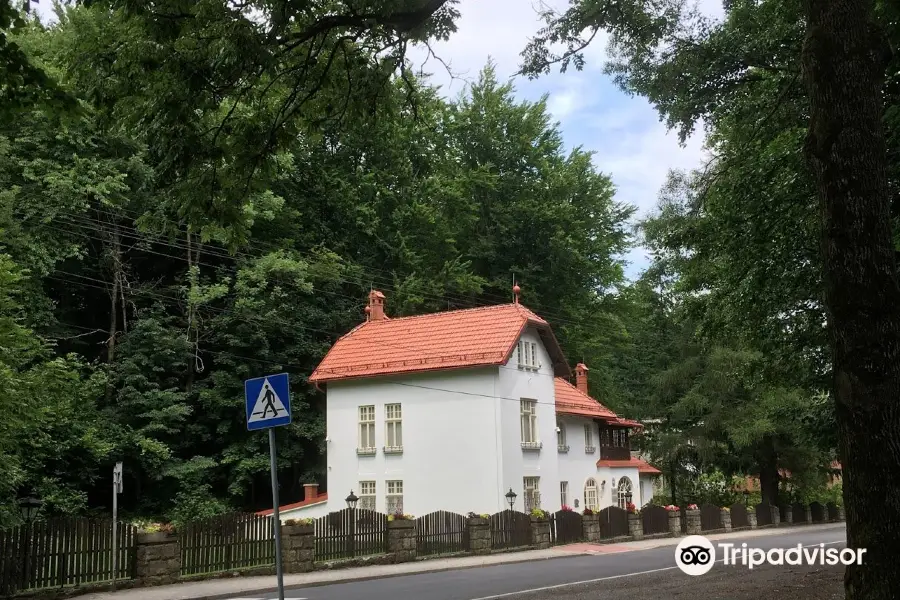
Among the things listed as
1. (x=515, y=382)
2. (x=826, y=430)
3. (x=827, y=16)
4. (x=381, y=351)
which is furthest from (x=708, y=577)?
(x=381, y=351)

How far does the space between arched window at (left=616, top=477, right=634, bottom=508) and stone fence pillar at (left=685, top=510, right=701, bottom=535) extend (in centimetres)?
465

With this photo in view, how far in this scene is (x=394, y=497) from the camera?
3419 cm

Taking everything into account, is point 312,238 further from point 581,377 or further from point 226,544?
point 226,544

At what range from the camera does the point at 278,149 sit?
471 inches

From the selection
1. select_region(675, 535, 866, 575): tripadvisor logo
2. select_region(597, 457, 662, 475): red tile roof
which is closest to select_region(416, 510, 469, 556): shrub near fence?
select_region(675, 535, 866, 575): tripadvisor logo

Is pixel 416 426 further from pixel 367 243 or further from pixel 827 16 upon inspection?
pixel 827 16

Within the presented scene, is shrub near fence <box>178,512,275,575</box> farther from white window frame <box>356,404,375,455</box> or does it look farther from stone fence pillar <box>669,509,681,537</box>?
stone fence pillar <box>669,509,681,537</box>

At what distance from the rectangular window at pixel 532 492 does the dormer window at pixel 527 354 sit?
4.29 meters

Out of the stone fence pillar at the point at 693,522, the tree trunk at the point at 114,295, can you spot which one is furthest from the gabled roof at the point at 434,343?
the stone fence pillar at the point at 693,522

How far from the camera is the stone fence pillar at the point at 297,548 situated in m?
20.9

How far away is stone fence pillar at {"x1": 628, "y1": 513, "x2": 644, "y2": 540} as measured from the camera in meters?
35.9

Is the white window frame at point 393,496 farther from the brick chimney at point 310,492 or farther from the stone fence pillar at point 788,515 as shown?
the stone fence pillar at point 788,515

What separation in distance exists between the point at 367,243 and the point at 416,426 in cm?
1187

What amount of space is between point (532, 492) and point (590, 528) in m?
2.50
